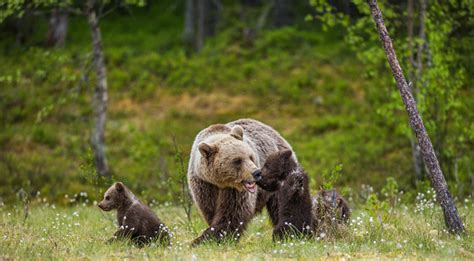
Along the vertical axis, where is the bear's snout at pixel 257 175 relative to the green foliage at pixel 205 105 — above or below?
above

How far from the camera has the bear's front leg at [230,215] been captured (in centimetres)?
854

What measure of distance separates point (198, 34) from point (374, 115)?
32.8ft

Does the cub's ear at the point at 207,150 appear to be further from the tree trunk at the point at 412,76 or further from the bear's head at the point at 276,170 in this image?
the tree trunk at the point at 412,76

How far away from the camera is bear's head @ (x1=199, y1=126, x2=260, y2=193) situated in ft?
27.0

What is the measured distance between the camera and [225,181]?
841cm

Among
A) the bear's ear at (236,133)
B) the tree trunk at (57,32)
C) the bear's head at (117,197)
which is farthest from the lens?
the tree trunk at (57,32)

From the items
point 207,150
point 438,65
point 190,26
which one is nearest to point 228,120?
point 190,26

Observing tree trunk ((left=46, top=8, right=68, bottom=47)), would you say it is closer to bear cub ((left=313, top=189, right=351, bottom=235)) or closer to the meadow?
the meadow

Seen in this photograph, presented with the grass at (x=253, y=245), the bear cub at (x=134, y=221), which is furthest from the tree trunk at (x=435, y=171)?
the bear cub at (x=134, y=221)

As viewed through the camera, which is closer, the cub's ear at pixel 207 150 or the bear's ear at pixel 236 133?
the cub's ear at pixel 207 150

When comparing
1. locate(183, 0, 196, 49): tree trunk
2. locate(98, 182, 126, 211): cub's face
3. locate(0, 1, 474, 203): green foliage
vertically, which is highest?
locate(98, 182, 126, 211): cub's face

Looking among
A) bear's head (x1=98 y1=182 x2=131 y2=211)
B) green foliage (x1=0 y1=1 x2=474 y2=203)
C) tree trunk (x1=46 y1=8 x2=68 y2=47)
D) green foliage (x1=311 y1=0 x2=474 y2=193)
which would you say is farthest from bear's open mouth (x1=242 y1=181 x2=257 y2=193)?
tree trunk (x1=46 y1=8 x2=68 y2=47)

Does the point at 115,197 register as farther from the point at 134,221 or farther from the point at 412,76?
the point at 412,76

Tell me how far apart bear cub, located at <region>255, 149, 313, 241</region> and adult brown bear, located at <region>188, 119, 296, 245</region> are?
8.4 inches
